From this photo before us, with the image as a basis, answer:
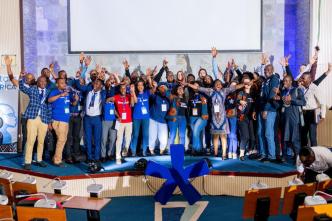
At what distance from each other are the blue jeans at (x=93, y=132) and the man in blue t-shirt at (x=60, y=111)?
311mm

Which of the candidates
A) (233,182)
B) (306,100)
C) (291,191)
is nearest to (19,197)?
(291,191)

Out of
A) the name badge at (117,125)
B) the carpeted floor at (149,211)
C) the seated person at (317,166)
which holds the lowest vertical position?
the carpeted floor at (149,211)

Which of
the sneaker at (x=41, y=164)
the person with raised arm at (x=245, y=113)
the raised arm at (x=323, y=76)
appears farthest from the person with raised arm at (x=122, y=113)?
the raised arm at (x=323, y=76)

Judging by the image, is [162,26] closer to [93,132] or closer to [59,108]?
[93,132]

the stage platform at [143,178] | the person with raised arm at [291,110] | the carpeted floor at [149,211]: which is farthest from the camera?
the person with raised arm at [291,110]

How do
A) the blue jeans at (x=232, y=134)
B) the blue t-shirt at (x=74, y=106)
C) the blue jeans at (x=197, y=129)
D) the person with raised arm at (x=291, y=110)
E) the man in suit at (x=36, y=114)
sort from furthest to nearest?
the blue jeans at (x=197, y=129)
the blue jeans at (x=232, y=134)
the blue t-shirt at (x=74, y=106)
the person with raised arm at (x=291, y=110)
the man in suit at (x=36, y=114)

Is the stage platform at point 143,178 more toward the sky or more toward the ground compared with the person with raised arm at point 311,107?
more toward the ground

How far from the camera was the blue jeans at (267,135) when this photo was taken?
779cm

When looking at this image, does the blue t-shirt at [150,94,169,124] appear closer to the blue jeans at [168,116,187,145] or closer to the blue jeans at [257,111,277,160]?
the blue jeans at [168,116,187,145]

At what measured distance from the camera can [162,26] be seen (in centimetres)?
977

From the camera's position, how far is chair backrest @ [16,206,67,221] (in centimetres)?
389

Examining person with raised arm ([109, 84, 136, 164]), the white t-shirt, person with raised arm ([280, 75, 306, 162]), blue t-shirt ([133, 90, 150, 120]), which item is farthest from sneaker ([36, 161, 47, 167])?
the white t-shirt

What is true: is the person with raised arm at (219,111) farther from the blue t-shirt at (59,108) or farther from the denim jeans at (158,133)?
the blue t-shirt at (59,108)

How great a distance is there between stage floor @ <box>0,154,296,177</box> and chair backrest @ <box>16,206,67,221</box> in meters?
3.27
